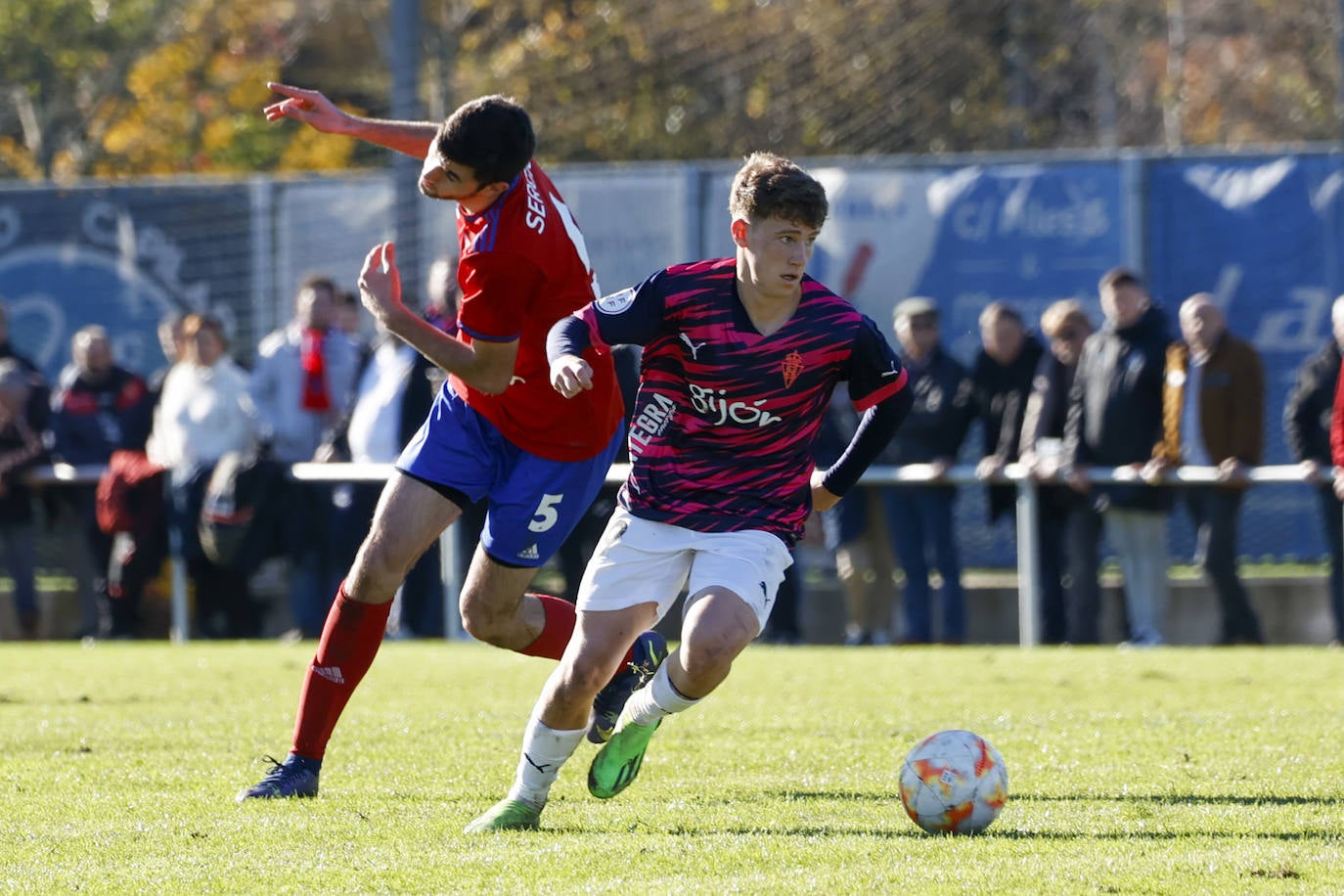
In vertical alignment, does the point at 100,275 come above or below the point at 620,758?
above

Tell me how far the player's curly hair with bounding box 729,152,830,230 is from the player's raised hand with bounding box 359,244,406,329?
3.02 ft

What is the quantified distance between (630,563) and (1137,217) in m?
8.92

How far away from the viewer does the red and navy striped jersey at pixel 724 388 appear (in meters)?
5.61

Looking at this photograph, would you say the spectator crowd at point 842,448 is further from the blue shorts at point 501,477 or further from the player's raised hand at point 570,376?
the player's raised hand at point 570,376

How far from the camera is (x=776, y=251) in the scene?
5.52 m

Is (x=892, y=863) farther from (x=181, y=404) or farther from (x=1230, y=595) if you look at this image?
(x=181, y=404)

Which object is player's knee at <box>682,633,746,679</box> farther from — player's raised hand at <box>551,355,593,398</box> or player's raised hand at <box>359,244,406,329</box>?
player's raised hand at <box>359,244,406,329</box>

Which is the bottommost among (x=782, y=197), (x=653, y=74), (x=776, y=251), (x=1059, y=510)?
(x=1059, y=510)

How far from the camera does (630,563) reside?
18.4ft

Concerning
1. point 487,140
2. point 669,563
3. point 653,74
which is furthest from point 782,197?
point 653,74

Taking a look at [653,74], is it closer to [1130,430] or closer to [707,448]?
[1130,430]

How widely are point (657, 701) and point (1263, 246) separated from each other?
936 cm

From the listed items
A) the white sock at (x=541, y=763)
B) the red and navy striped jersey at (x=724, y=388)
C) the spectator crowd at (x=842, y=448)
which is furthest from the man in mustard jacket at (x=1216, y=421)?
the white sock at (x=541, y=763)

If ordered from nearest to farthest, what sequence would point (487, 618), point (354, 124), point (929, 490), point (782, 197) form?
point (782, 197) → point (487, 618) → point (354, 124) → point (929, 490)
